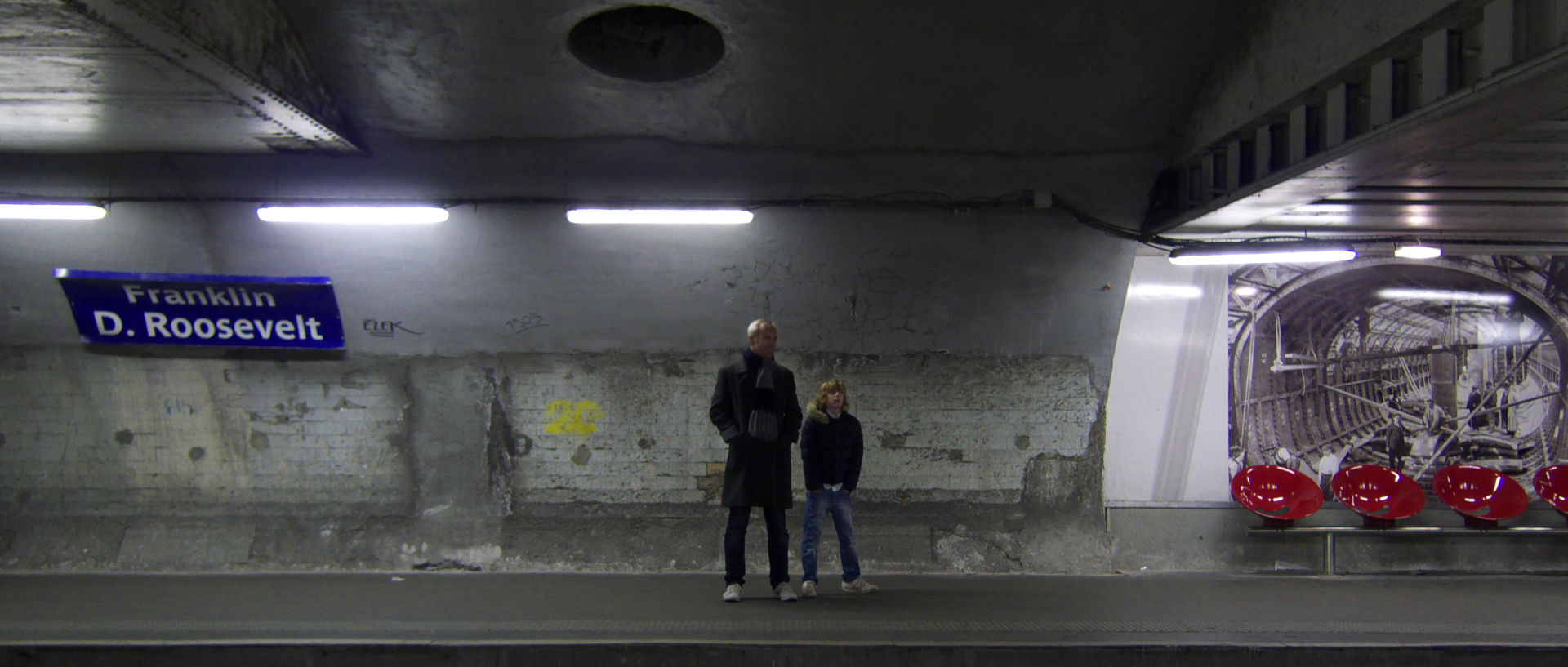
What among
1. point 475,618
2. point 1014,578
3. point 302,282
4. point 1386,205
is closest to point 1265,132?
point 1386,205

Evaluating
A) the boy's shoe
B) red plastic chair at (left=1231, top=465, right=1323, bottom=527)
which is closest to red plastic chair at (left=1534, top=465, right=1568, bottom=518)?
red plastic chair at (left=1231, top=465, right=1323, bottom=527)

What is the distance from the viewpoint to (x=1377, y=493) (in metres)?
9.12

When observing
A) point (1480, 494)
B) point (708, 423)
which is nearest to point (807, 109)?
point (708, 423)

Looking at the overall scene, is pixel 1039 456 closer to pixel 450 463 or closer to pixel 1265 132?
pixel 1265 132

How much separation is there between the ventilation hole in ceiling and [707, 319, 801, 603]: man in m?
1.97

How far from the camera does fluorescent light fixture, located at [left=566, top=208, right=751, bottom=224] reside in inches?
301

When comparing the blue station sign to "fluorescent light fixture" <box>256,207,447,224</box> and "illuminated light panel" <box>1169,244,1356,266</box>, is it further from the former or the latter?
"illuminated light panel" <box>1169,244,1356,266</box>

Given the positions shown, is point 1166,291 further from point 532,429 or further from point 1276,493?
point 532,429

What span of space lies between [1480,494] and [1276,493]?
1857 mm

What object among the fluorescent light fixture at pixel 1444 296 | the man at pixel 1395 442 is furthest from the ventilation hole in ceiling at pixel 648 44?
the man at pixel 1395 442

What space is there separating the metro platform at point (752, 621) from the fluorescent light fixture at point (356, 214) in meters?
2.78

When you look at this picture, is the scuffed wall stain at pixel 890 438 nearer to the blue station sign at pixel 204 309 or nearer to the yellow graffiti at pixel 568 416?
the yellow graffiti at pixel 568 416

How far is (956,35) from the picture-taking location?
6.84 meters

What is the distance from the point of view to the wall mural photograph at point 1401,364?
918cm
